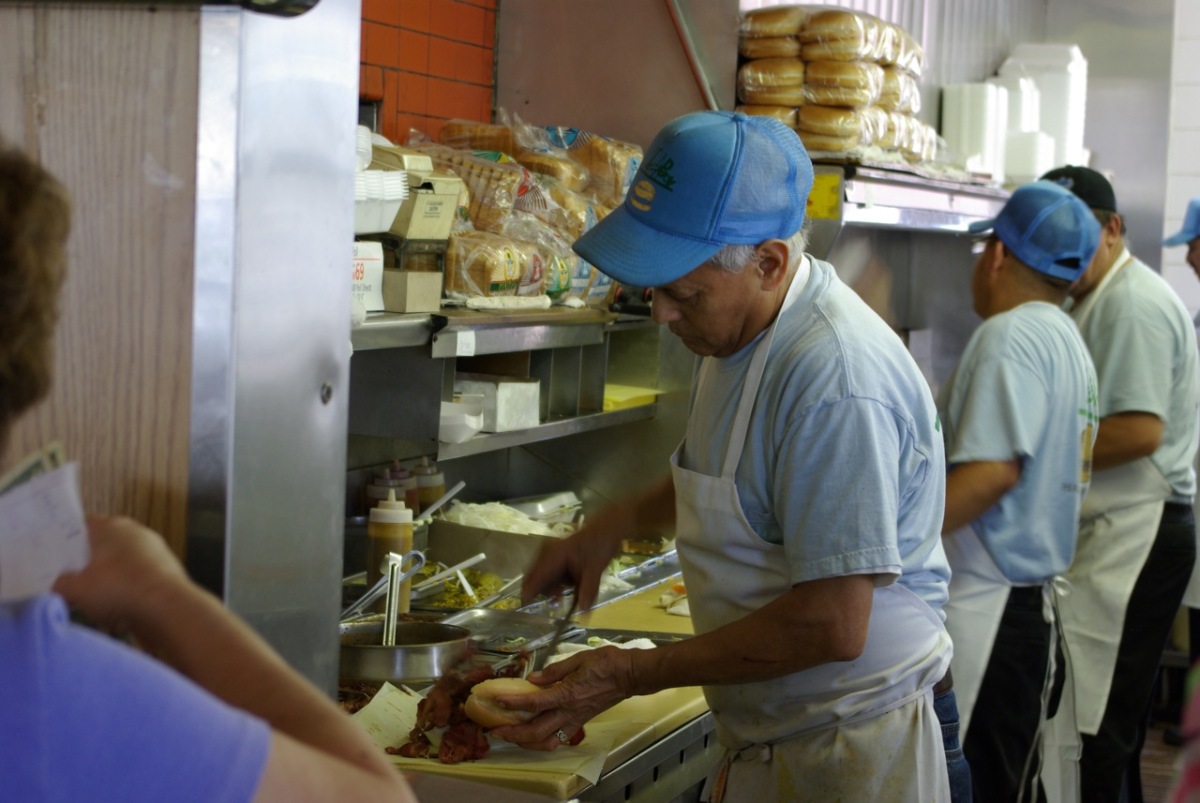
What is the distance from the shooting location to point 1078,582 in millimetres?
4199

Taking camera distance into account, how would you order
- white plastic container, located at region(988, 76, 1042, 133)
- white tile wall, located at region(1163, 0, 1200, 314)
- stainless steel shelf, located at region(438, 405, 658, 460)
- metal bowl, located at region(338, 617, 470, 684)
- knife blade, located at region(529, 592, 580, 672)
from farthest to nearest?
white tile wall, located at region(1163, 0, 1200, 314) < white plastic container, located at region(988, 76, 1042, 133) < stainless steel shelf, located at region(438, 405, 658, 460) < metal bowl, located at region(338, 617, 470, 684) < knife blade, located at region(529, 592, 580, 672)

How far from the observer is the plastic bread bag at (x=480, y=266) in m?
3.12

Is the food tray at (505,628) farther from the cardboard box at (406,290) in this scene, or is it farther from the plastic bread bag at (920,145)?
the plastic bread bag at (920,145)

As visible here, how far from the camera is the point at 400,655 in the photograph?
2.53m

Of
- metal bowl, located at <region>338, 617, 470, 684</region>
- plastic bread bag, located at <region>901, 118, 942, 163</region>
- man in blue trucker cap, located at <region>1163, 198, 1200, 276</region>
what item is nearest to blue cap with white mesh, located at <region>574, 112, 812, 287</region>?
metal bowl, located at <region>338, 617, 470, 684</region>

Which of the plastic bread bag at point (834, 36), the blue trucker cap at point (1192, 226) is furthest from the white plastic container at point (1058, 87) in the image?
the plastic bread bag at point (834, 36)

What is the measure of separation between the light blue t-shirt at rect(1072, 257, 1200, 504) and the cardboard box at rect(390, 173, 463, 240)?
7.51 feet

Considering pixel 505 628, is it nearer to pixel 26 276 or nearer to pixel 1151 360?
pixel 26 276

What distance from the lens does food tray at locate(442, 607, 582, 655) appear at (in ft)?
9.34

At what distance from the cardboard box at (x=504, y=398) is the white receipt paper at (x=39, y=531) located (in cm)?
218

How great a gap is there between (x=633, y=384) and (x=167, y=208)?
9.41ft

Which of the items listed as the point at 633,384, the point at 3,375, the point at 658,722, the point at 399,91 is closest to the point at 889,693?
the point at 658,722

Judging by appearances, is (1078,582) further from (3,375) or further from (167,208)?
(3,375)

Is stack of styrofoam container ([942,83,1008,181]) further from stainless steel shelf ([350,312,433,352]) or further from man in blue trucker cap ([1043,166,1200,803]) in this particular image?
stainless steel shelf ([350,312,433,352])
